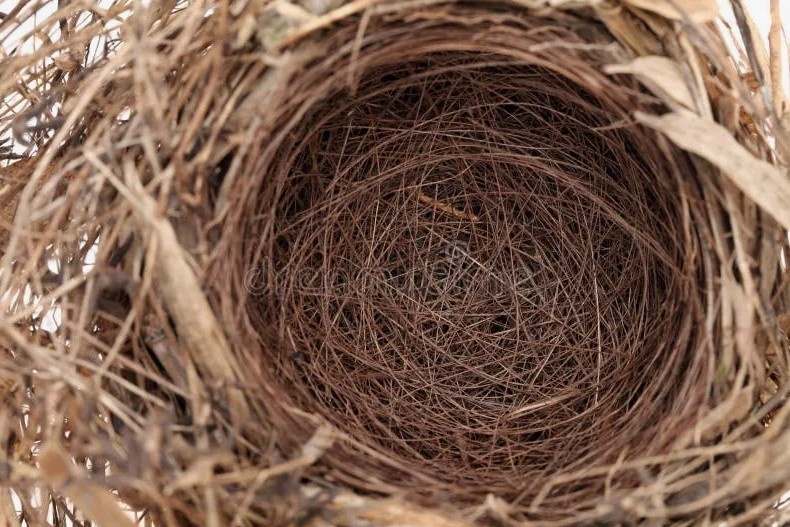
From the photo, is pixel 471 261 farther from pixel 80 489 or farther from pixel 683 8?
pixel 80 489

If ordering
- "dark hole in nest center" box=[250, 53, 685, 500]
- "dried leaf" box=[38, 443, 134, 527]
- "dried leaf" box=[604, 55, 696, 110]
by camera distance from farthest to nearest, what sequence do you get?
"dark hole in nest center" box=[250, 53, 685, 500] < "dried leaf" box=[604, 55, 696, 110] < "dried leaf" box=[38, 443, 134, 527]

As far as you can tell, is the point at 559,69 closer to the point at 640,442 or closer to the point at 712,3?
the point at 712,3

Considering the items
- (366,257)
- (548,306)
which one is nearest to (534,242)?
(548,306)

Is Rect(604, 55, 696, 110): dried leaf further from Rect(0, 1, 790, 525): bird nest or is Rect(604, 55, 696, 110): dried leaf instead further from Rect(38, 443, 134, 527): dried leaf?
Rect(38, 443, 134, 527): dried leaf
